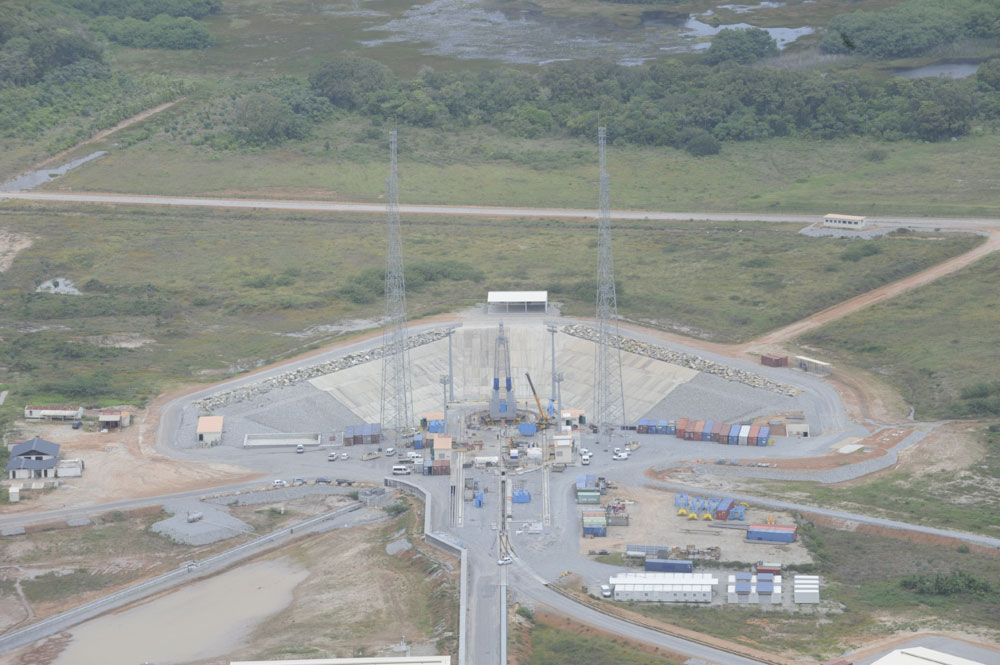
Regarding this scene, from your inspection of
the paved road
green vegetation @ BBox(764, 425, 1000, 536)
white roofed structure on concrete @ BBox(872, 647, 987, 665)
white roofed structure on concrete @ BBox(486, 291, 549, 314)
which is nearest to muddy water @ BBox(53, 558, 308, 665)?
green vegetation @ BBox(764, 425, 1000, 536)

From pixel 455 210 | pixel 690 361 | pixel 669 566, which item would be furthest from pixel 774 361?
pixel 455 210

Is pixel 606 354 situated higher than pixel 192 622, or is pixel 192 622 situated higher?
pixel 606 354

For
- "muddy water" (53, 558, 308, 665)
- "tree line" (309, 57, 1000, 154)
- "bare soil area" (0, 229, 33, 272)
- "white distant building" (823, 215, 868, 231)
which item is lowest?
"muddy water" (53, 558, 308, 665)

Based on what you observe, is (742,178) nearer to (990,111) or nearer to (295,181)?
(990,111)

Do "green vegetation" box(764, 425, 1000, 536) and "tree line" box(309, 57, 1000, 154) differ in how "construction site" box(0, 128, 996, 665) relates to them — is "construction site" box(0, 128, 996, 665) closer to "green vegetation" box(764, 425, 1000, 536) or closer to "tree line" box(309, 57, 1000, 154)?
"green vegetation" box(764, 425, 1000, 536)

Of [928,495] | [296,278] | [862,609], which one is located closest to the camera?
[862,609]

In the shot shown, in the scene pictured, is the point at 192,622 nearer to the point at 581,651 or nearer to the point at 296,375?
the point at 581,651

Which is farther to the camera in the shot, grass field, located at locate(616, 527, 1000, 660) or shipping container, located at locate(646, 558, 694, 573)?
shipping container, located at locate(646, 558, 694, 573)
